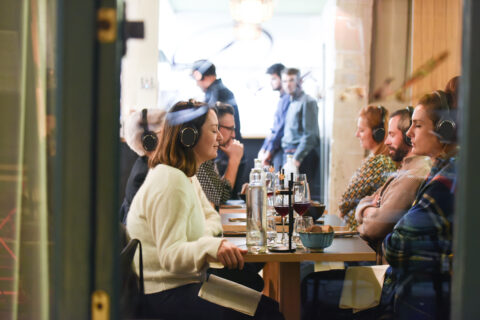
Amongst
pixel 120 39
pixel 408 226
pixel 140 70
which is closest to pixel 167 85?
pixel 140 70

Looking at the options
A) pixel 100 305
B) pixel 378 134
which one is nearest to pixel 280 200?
pixel 378 134

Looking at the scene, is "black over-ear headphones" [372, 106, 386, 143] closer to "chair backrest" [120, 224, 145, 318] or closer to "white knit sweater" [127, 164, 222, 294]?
"white knit sweater" [127, 164, 222, 294]

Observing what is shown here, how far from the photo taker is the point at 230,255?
4.63 feet

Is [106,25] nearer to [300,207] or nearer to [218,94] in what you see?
[218,94]

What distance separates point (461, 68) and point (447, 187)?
0.36 meters

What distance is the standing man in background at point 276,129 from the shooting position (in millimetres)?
1519

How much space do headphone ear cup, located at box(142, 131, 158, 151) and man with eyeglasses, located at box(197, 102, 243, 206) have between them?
7.0 inches

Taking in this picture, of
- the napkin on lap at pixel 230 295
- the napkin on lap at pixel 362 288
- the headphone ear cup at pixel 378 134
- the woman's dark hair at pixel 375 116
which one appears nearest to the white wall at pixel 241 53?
the woman's dark hair at pixel 375 116

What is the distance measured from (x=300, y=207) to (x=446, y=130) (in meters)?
0.60

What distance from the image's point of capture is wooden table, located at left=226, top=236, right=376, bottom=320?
156 centimetres

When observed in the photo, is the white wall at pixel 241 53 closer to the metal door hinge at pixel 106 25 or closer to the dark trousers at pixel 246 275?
the metal door hinge at pixel 106 25

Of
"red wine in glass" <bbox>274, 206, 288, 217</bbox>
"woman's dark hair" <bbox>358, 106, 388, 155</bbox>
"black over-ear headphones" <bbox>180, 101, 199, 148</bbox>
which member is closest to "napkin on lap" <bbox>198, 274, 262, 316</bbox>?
"red wine in glass" <bbox>274, 206, 288, 217</bbox>

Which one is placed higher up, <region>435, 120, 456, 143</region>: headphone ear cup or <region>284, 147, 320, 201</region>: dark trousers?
<region>435, 120, 456, 143</region>: headphone ear cup

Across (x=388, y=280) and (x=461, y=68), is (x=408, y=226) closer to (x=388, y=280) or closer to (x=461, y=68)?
(x=388, y=280)
